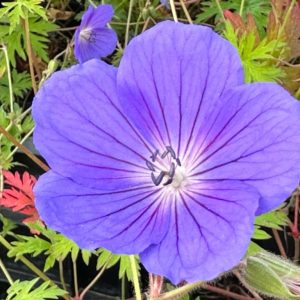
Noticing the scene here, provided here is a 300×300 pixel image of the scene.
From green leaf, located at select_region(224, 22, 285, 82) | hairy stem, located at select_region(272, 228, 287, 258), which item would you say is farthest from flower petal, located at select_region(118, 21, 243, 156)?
hairy stem, located at select_region(272, 228, 287, 258)

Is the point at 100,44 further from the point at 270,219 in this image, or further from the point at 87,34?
the point at 270,219

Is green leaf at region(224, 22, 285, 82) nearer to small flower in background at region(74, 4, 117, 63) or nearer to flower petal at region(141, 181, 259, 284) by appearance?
small flower in background at region(74, 4, 117, 63)

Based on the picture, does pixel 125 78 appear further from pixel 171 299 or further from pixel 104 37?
pixel 104 37

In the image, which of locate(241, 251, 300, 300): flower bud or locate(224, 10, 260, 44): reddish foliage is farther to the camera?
locate(224, 10, 260, 44): reddish foliage

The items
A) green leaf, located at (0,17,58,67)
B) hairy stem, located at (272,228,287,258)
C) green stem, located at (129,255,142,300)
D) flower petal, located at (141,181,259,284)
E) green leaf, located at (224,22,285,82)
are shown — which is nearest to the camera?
flower petal, located at (141,181,259,284)

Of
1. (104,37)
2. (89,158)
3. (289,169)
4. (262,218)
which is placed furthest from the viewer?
(104,37)

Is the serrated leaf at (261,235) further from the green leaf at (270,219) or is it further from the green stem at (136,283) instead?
the green stem at (136,283)

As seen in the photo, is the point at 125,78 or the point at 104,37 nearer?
the point at 125,78

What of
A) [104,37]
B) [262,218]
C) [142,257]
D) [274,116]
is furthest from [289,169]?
[104,37]

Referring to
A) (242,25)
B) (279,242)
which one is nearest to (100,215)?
Result: (242,25)
